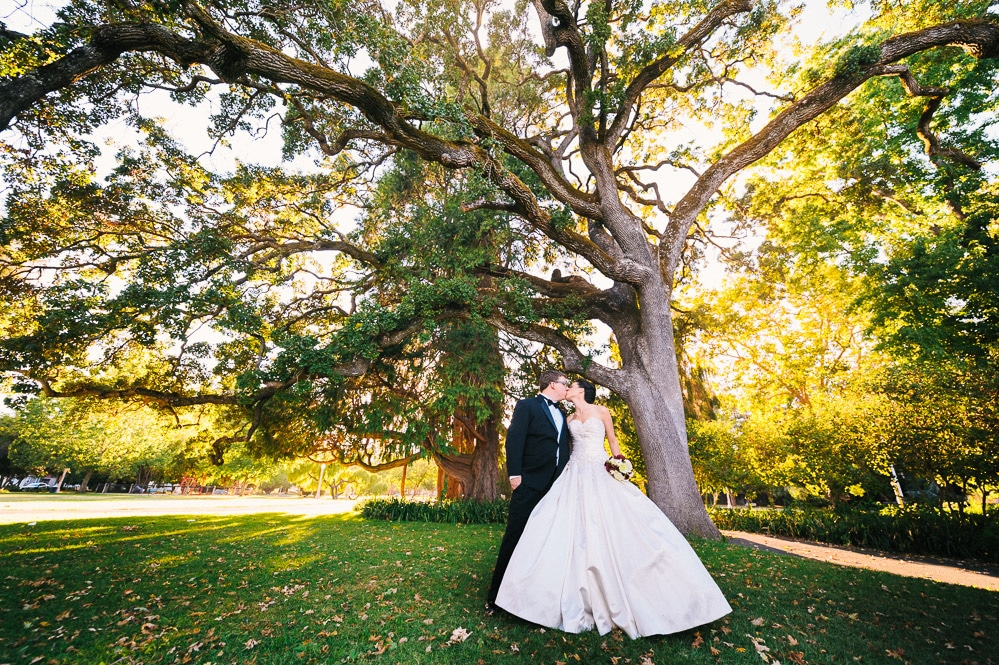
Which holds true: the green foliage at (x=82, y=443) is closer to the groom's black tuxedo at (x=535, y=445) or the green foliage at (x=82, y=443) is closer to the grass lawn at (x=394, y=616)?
the grass lawn at (x=394, y=616)

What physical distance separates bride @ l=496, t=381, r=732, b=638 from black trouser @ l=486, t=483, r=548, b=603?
18 cm

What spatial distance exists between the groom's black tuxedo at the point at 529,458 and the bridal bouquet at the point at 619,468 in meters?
0.52

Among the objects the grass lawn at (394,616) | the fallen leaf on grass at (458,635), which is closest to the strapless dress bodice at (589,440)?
the grass lawn at (394,616)

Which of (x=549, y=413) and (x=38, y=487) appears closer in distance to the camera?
(x=549, y=413)

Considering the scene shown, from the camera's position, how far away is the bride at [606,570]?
3.58 m

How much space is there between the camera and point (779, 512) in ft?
50.9

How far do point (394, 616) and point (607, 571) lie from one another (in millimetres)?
2308

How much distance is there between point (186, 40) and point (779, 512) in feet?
72.3

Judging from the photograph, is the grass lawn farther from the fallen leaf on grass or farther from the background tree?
the background tree

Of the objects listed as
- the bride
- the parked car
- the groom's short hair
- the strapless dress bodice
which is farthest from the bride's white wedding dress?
the parked car

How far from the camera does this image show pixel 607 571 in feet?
12.3

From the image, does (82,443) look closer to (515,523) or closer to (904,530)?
(515,523)

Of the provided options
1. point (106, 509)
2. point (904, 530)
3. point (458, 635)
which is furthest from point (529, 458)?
point (106, 509)

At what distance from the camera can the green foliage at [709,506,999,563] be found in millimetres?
9533
